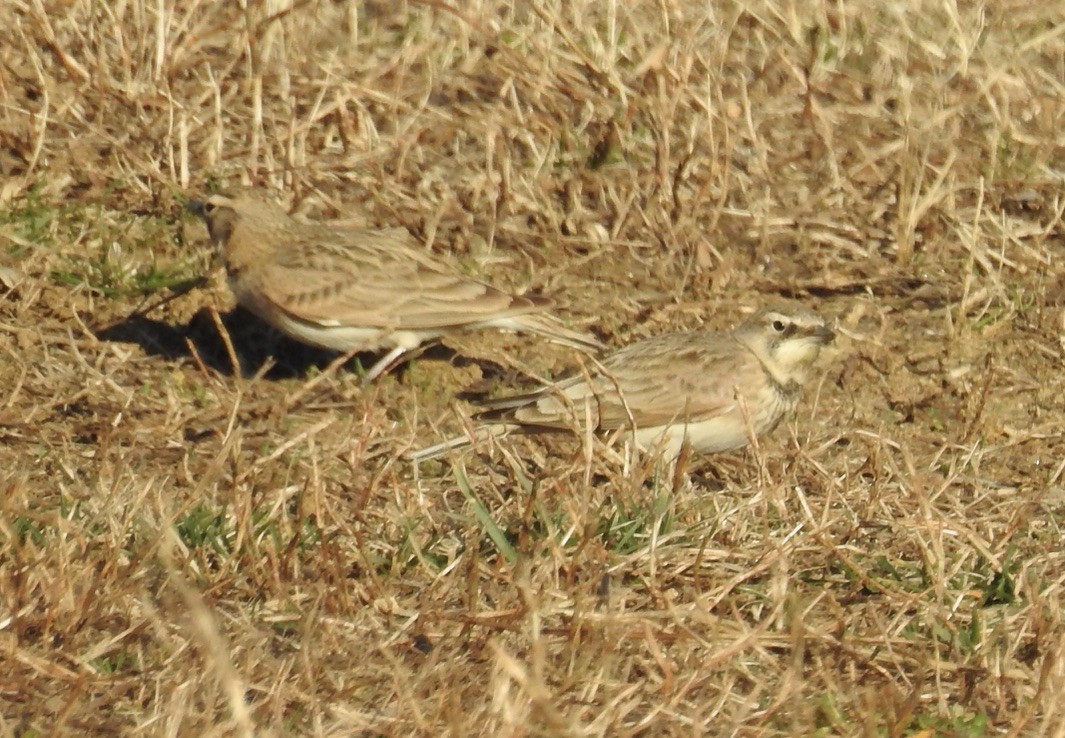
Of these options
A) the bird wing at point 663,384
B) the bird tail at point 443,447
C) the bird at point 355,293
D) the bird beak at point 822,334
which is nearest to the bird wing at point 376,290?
the bird at point 355,293

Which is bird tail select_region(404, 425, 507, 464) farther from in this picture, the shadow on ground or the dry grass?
the shadow on ground

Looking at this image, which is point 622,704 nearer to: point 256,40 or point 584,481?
point 584,481

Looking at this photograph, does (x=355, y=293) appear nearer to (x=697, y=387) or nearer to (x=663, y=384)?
(x=663, y=384)

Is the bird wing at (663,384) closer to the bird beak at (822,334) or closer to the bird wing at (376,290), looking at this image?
the bird beak at (822,334)

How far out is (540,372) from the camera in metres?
7.41

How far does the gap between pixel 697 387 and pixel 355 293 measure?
148 cm

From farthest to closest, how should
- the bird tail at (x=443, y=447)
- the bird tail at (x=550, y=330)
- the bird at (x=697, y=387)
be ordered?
the bird tail at (x=550, y=330)
the bird at (x=697, y=387)
the bird tail at (x=443, y=447)

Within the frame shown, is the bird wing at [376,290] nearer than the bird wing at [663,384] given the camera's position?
No

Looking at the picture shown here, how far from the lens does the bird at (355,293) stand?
7.37 meters

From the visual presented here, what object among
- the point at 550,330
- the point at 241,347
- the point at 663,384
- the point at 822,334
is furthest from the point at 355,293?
the point at 822,334

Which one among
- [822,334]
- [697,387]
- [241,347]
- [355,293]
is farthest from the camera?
[241,347]

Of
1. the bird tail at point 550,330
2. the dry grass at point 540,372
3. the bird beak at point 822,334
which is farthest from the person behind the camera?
the bird tail at point 550,330

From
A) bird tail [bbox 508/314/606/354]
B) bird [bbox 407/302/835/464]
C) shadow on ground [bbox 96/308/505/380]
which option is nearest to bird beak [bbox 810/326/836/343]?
bird [bbox 407/302/835/464]

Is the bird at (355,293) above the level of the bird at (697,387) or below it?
above
